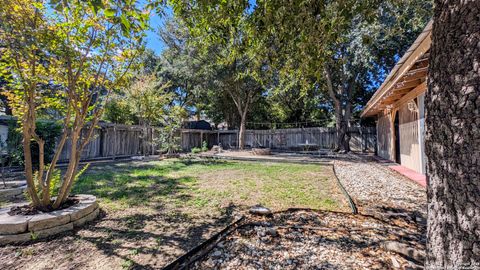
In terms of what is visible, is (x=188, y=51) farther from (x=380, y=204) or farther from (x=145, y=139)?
(x=380, y=204)

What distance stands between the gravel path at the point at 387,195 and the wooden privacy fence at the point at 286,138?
9152mm

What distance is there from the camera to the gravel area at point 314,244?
6.40 feet

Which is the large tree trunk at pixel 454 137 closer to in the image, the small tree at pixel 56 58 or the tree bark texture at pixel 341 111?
the small tree at pixel 56 58

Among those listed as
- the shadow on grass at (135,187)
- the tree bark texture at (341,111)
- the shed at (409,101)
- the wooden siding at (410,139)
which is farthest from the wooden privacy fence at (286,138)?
the shadow on grass at (135,187)

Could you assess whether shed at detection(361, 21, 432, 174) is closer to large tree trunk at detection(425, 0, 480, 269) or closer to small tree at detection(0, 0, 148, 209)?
large tree trunk at detection(425, 0, 480, 269)

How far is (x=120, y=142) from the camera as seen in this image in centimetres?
1078

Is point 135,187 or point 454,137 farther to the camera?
point 135,187

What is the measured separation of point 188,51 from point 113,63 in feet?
40.8

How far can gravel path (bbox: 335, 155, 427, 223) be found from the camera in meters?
3.24

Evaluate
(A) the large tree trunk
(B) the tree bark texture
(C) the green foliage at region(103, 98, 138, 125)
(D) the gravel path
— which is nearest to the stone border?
(A) the large tree trunk

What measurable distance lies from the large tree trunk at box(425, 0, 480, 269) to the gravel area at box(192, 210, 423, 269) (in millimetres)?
948

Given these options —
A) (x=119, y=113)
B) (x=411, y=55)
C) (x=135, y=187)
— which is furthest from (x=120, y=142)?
(x=411, y=55)

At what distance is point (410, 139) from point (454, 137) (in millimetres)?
6585

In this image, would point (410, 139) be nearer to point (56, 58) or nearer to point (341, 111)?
point (341, 111)
